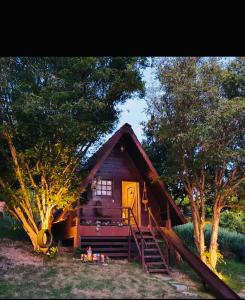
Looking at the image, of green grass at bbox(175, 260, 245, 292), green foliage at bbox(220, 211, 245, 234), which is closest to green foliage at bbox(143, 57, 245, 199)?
green grass at bbox(175, 260, 245, 292)

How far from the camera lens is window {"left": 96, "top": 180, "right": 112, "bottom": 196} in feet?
55.0

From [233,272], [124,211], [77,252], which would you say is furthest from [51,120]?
[233,272]

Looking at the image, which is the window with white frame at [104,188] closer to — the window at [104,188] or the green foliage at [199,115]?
the window at [104,188]

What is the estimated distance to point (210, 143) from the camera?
47.4 feet

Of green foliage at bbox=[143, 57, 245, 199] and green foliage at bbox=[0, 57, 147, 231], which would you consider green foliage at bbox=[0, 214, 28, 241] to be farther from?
green foliage at bbox=[143, 57, 245, 199]

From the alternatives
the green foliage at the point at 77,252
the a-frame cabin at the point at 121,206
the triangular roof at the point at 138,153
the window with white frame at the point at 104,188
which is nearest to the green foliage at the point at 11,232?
the a-frame cabin at the point at 121,206

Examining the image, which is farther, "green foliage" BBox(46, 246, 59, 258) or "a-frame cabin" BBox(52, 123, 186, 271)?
"a-frame cabin" BBox(52, 123, 186, 271)

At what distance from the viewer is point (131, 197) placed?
713 inches

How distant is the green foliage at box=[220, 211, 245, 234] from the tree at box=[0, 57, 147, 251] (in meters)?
12.8

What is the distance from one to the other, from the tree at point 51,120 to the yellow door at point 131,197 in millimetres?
2818

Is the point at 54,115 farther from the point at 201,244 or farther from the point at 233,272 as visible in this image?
the point at 233,272

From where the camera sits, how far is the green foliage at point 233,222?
24672mm
